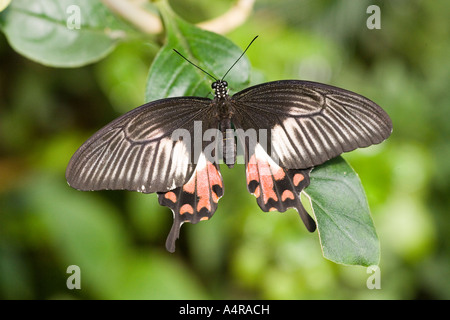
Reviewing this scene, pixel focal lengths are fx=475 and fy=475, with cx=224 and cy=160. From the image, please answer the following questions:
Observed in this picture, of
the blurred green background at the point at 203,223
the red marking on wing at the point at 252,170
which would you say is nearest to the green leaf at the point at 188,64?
the red marking on wing at the point at 252,170

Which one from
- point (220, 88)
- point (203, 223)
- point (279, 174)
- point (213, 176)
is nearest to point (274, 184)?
point (279, 174)

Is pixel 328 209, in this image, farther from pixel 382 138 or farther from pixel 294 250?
pixel 294 250

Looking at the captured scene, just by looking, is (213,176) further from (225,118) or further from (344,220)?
(344,220)

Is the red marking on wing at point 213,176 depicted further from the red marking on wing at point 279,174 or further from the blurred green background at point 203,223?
the blurred green background at point 203,223

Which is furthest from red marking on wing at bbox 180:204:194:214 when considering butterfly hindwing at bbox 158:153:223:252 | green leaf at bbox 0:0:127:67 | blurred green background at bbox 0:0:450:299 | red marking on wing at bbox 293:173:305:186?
blurred green background at bbox 0:0:450:299

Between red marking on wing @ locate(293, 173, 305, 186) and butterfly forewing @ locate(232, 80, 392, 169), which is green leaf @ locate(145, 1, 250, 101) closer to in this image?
butterfly forewing @ locate(232, 80, 392, 169)
